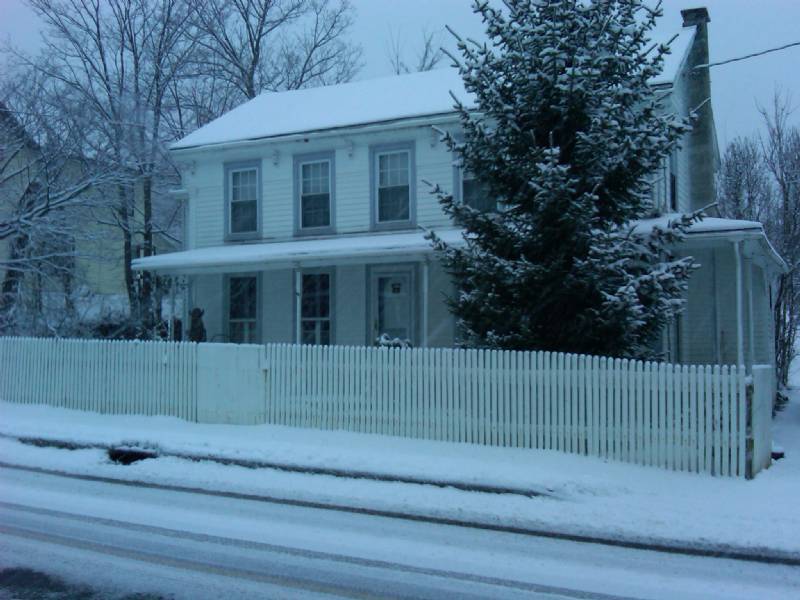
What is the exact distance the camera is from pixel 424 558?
639 cm

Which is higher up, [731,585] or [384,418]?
[384,418]

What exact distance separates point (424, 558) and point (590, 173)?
6.25 m

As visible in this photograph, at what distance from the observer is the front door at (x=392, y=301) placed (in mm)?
16734

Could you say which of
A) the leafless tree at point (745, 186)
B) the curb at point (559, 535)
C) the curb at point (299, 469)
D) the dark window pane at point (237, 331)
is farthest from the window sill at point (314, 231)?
the leafless tree at point (745, 186)

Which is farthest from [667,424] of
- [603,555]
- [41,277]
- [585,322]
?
[41,277]

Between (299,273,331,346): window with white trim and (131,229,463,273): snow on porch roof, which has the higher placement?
(131,229,463,273): snow on porch roof

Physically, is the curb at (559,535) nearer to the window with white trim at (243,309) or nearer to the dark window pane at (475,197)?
the dark window pane at (475,197)

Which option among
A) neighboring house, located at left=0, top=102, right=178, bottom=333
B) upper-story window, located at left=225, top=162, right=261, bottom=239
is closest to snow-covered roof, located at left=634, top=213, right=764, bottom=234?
upper-story window, located at left=225, top=162, right=261, bottom=239

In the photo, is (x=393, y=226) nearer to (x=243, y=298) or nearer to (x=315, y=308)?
(x=315, y=308)

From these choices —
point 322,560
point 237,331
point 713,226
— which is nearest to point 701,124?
point 713,226

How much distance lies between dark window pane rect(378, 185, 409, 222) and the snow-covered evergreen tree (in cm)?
521

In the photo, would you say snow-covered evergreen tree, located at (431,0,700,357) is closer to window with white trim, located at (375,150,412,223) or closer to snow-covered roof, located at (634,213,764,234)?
snow-covered roof, located at (634,213,764,234)

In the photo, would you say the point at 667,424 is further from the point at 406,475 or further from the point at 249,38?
the point at 249,38

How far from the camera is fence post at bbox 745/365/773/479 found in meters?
8.81
